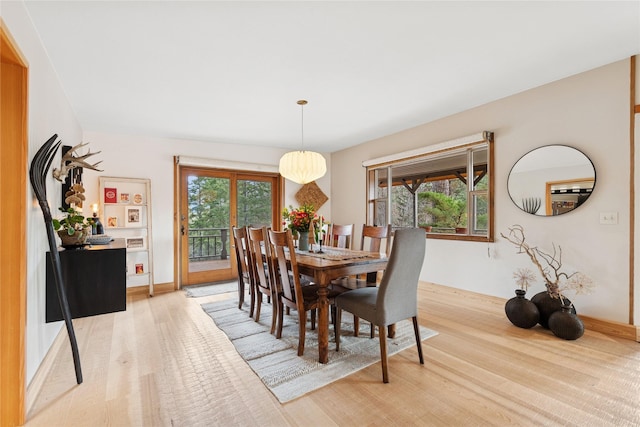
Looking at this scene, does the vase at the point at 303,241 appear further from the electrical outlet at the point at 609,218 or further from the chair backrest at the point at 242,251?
the electrical outlet at the point at 609,218

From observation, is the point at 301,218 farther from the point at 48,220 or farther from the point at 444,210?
the point at 444,210

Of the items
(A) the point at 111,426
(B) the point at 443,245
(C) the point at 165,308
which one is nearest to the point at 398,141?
(B) the point at 443,245

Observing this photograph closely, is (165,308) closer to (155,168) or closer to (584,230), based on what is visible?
(155,168)

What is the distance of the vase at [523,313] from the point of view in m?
2.79

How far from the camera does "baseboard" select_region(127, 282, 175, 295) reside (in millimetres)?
4340

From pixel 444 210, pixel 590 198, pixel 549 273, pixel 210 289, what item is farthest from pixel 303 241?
pixel 590 198

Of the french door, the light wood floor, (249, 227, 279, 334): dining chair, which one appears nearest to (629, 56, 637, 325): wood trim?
the light wood floor

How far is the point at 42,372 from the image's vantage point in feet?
6.54

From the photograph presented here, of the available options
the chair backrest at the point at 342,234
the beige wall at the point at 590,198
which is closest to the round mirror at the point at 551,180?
the beige wall at the point at 590,198

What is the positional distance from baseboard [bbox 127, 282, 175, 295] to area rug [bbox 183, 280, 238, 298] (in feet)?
0.72

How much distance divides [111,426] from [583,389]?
2784mm

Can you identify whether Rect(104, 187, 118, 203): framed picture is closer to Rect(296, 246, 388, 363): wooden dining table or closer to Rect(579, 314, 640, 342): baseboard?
Rect(296, 246, 388, 363): wooden dining table

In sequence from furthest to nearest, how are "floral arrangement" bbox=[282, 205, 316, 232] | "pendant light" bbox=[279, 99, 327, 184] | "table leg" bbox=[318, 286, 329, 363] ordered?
"pendant light" bbox=[279, 99, 327, 184]
"floral arrangement" bbox=[282, 205, 316, 232]
"table leg" bbox=[318, 286, 329, 363]

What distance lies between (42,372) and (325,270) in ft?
6.61
